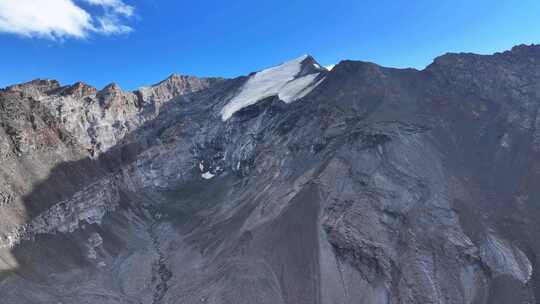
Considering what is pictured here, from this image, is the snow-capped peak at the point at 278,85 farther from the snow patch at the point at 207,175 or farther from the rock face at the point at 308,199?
the snow patch at the point at 207,175

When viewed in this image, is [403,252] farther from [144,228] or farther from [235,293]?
[144,228]

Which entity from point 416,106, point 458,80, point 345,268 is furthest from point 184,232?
point 458,80

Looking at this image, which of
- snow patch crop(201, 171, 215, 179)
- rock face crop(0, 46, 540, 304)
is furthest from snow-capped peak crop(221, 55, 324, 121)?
snow patch crop(201, 171, 215, 179)

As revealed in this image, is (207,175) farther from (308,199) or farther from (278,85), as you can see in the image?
(308,199)

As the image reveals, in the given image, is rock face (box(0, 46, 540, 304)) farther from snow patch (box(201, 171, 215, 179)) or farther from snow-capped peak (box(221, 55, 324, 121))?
snow-capped peak (box(221, 55, 324, 121))

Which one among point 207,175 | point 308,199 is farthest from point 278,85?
point 308,199

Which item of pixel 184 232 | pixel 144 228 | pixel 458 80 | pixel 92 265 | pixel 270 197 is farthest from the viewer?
pixel 458 80

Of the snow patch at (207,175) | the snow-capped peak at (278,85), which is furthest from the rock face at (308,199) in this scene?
the snow-capped peak at (278,85)
